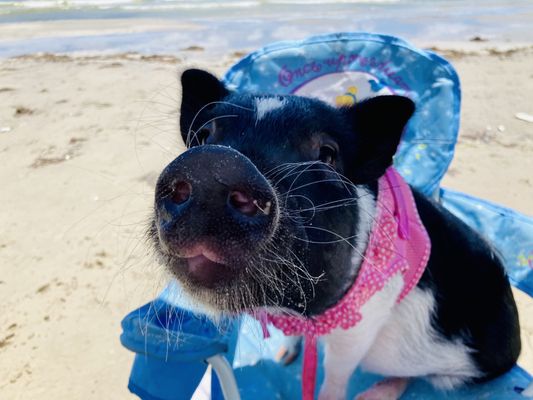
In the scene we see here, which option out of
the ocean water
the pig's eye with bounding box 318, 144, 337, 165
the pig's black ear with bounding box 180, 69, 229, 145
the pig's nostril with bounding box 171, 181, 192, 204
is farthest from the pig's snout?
the ocean water

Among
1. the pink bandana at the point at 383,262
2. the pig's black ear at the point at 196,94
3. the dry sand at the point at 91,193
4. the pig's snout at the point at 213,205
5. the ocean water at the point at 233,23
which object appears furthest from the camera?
the ocean water at the point at 233,23

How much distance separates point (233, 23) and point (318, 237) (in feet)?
32.5

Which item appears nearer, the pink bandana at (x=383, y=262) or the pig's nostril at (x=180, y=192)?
the pig's nostril at (x=180, y=192)

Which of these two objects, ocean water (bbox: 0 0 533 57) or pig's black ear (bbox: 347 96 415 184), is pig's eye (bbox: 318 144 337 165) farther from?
ocean water (bbox: 0 0 533 57)

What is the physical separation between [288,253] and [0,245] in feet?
8.44

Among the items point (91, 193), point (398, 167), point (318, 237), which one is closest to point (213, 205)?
point (318, 237)

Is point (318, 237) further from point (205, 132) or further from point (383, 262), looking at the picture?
point (205, 132)

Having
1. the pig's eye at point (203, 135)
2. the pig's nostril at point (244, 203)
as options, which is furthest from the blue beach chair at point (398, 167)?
the pig's nostril at point (244, 203)

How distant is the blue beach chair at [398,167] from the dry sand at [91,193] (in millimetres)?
239

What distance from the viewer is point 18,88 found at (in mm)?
5629

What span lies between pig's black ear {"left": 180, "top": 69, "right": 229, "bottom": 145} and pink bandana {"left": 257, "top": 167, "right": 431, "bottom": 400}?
58 cm

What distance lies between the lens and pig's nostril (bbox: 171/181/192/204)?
0.85 metres

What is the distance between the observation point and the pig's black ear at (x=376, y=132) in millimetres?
1299

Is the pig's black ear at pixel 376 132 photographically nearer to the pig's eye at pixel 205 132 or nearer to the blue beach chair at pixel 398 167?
the pig's eye at pixel 205 132
